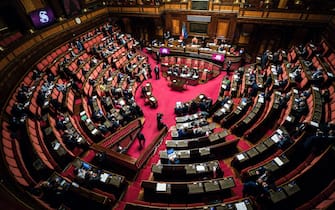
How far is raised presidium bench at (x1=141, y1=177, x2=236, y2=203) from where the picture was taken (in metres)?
5.41

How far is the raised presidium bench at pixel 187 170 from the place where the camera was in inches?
238

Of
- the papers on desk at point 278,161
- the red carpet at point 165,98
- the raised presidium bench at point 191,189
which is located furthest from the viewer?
the red carpet at point 165,98

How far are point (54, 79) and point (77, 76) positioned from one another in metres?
1.24

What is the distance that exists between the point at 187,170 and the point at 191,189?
2.38 feet

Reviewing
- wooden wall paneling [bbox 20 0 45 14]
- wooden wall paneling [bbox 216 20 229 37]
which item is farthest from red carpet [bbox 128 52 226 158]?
wooden wall paneling [bbox 20 0 45 14]

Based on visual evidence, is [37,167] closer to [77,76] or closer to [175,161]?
[175,161]

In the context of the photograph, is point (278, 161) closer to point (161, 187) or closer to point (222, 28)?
point (161, 187)

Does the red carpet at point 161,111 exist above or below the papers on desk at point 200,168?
above

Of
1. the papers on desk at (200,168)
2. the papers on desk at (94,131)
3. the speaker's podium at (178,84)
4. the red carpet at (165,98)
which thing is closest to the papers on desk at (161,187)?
the papers on desk at (200,168)

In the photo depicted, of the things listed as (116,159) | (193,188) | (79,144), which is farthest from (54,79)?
(193,188)

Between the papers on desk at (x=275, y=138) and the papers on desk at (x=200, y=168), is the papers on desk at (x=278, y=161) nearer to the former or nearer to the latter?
the papers on desk at (x=275, y=138)

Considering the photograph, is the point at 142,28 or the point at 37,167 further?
the point at 142,28

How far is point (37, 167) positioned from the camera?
5836mm

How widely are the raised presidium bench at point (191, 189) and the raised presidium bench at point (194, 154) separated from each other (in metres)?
1.11
